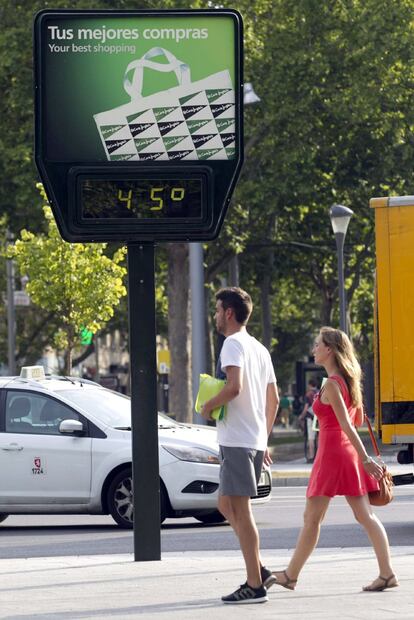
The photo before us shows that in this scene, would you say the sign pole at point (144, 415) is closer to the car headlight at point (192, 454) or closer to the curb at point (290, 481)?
the car headlight at point (192, 454)

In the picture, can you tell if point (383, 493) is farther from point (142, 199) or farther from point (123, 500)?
point (123, 500)

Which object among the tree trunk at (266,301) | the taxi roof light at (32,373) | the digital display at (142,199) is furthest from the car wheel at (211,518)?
the tree trunk at (266,301)

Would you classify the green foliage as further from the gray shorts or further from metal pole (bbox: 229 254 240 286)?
the gray shorts

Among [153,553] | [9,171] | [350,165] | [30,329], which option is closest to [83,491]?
[153,553]

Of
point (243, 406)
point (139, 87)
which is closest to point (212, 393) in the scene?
point (243, 406)

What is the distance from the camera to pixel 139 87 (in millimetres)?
10820

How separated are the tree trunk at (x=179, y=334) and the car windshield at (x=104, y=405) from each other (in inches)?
727

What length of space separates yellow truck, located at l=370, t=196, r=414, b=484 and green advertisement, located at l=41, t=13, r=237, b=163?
16.6 feet

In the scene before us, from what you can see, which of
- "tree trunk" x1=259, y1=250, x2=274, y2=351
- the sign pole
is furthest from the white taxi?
"tree trunk" x1=259, y1=250, x2=274, y2=351

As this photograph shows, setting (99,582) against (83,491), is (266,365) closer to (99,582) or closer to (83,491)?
(99,582)

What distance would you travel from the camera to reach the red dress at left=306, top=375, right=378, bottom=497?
9.43m

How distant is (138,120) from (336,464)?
9.50ft

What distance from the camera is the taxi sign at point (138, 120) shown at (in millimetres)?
10844

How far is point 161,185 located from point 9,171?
26434 mm
